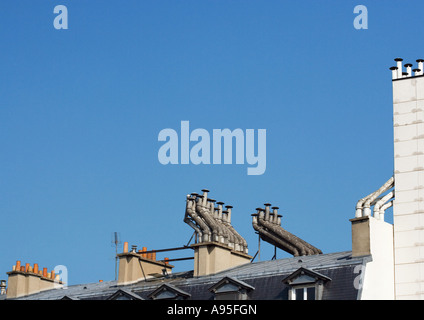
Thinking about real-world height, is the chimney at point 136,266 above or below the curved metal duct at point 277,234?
below

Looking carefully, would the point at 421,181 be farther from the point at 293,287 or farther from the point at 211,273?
the point at 211,273

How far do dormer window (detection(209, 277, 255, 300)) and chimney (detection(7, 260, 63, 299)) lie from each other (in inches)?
794

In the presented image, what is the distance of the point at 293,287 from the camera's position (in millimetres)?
57625

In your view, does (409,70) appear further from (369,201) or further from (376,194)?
(369,201)

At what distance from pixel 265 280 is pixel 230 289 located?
1998 millimetres

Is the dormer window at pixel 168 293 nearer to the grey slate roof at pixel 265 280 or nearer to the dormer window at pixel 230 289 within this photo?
the grey slate roof at pixel 265 280

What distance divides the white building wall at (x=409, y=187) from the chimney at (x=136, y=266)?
17.5m

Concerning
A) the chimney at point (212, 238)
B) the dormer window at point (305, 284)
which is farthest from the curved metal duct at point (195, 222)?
the dormer window at point (305, 284)

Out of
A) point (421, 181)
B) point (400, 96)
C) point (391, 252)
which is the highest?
point (400, 96)

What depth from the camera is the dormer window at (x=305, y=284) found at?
5647cm

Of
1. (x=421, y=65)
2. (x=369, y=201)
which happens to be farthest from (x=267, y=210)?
(x=421, y=65)

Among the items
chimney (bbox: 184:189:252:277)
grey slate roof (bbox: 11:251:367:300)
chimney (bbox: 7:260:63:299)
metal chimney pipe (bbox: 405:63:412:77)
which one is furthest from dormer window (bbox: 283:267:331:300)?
chimney (bbox: 7:260:63:299)

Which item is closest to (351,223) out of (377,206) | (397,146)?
(377,206)

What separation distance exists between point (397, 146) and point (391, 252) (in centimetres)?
612
